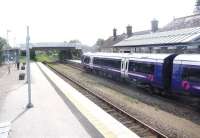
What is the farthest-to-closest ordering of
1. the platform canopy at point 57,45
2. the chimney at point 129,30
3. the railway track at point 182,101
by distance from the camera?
1. the platform canopy at point 57,45
2. the chimney at point 129,30
3. the railway track at point 182,101

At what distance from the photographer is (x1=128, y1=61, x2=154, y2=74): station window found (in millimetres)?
21083

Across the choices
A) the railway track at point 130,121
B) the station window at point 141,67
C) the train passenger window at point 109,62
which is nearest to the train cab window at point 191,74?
the station window at point 141,67

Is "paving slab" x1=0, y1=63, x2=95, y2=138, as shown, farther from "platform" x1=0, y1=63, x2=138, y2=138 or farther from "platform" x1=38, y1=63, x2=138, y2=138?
"platform" x1=38, y1=63, x2=138, y2=138

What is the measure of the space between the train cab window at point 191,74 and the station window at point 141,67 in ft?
12.6

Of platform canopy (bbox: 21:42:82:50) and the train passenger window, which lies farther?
platform canopy (bbox: 21:42:82:50)

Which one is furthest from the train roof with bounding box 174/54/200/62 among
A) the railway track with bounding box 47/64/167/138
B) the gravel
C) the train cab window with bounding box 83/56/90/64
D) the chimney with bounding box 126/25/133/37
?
the chimney with bounding box 126/25/133/37

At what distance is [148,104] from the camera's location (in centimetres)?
1789

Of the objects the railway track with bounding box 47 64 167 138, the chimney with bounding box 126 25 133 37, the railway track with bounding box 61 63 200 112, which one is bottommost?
the railway track with bounding box 47 64 167 138

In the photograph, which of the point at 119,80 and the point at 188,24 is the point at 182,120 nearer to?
the point at 119,80

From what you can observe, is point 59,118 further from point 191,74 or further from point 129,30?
point 129,30

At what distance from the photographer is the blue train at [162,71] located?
16.5 metres

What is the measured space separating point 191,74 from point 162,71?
9.90ft

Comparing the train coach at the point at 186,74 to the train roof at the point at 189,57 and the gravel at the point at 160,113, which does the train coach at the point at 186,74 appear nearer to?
the train roof at the point at 189,57

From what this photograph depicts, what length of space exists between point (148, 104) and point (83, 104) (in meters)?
3.70
